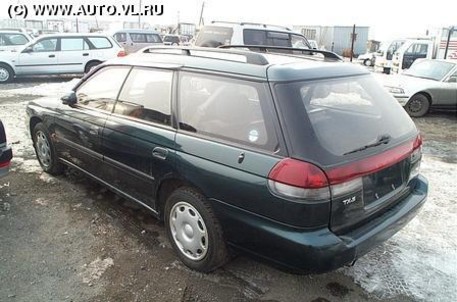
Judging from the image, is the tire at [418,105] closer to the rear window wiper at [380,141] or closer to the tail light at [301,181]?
the rear window wiper at [380,141]

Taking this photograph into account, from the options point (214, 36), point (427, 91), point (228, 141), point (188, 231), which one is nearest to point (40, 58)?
point (214, 36)

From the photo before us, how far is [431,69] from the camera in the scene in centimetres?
1011

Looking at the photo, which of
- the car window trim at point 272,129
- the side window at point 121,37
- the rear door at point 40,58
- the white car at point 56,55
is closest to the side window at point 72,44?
the white car at point 56,55

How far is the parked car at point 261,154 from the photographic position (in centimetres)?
239

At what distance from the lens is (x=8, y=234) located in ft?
11.8

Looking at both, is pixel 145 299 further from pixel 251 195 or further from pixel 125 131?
pixel 125 131

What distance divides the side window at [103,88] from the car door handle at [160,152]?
880 mm

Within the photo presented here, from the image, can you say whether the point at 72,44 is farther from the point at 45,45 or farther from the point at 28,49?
the point at 28,49

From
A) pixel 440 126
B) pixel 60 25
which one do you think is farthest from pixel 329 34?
pixel 440 126

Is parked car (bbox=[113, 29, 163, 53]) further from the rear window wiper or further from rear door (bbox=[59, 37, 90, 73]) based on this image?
the rear window wiper

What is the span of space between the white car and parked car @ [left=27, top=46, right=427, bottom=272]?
10802 millimetres

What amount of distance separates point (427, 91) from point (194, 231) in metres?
8.29

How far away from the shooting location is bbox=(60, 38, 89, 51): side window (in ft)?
43.7

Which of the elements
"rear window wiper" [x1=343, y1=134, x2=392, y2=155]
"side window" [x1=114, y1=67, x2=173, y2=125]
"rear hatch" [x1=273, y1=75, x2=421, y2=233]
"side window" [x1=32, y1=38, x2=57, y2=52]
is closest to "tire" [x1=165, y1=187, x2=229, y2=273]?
"side window" [x1=114, y1=67, x2=173, y2=125]
